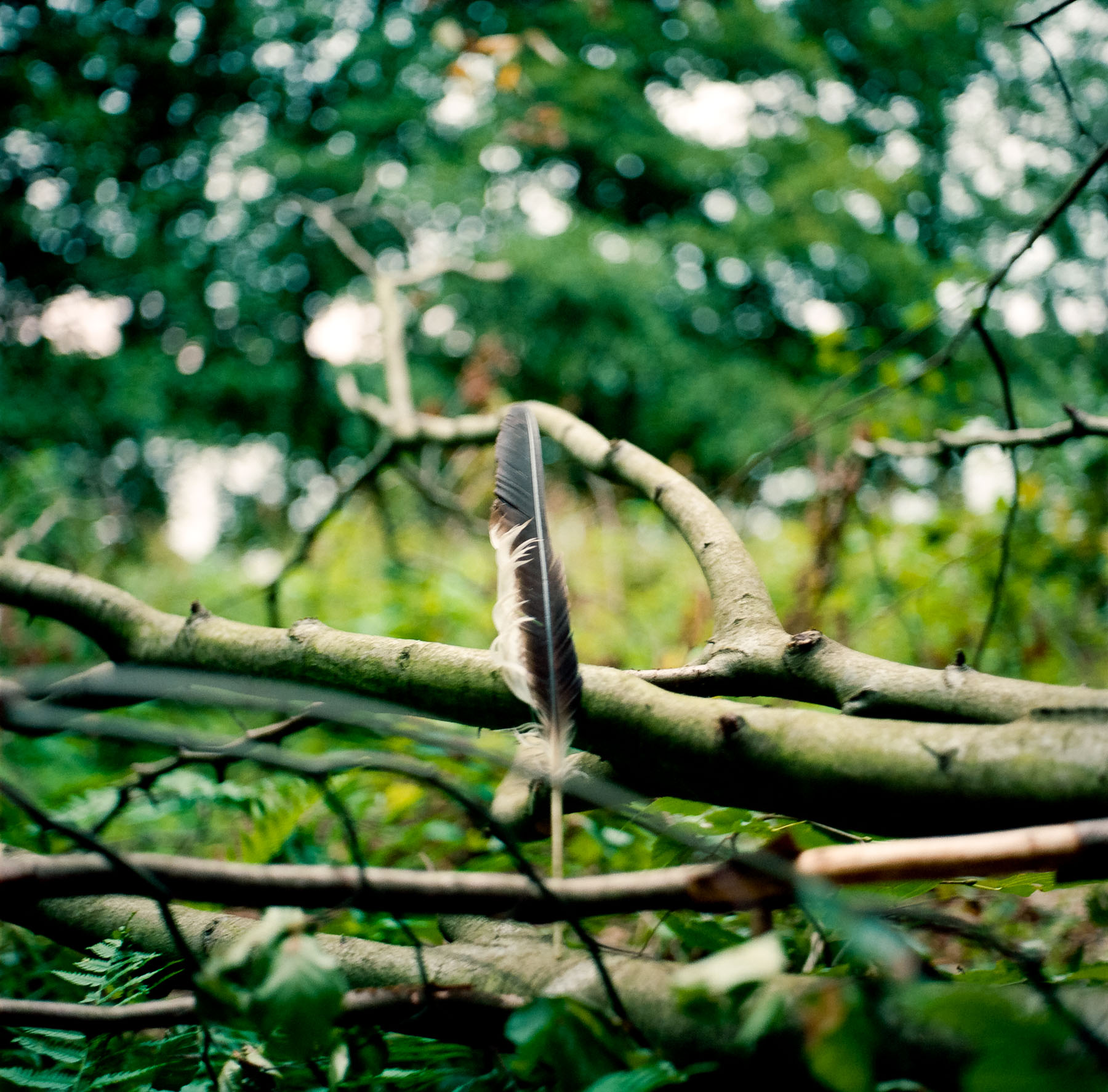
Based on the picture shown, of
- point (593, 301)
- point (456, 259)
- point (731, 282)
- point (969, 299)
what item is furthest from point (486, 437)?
point (731, 282)

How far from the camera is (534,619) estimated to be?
88 centimetres

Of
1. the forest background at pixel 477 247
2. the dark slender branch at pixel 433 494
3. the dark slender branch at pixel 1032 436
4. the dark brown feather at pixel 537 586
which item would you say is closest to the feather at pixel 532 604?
the dark brown feather at pixel 537 586

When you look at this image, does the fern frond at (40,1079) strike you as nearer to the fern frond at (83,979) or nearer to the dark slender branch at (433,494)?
the fern frond at (83,979)

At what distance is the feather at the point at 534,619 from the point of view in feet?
2.62

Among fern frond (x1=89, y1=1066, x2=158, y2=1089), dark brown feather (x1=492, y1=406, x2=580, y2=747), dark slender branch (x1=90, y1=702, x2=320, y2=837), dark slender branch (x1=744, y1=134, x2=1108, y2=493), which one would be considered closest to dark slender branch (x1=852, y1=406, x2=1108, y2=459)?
dark slender branch (x1=744, y1=134, x2=1108, y2=493)

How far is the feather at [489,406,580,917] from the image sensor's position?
0.80 meters

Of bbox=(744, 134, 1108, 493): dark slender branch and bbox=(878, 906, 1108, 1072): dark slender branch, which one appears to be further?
bbox=(744, 134, 1108, 493): dark slender branch

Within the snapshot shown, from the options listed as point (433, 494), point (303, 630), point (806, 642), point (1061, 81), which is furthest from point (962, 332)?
point (433, 494)

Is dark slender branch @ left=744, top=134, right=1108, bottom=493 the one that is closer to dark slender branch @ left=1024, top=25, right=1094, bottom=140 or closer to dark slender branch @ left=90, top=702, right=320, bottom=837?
dark slender branch @ left=1024, top=25, right=1094, bottom=140

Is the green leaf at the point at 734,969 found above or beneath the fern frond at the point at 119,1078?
above

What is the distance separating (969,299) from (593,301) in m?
8.15

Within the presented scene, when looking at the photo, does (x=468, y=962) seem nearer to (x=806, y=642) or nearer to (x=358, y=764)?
(x=358, y=764)

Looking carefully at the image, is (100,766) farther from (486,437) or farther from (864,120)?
(864,120)

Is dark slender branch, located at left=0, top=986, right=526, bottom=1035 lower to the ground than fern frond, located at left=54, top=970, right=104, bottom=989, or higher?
higher
